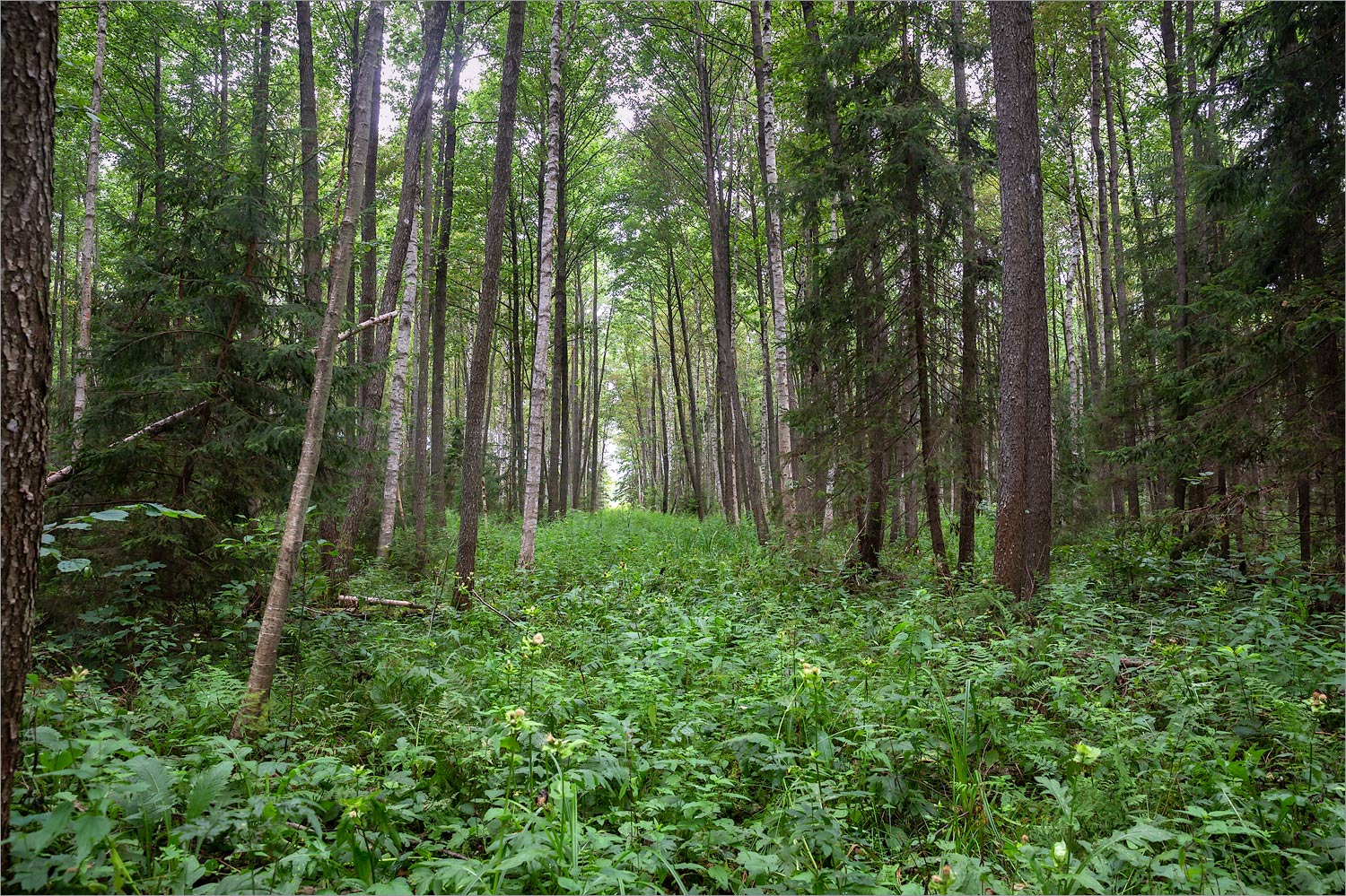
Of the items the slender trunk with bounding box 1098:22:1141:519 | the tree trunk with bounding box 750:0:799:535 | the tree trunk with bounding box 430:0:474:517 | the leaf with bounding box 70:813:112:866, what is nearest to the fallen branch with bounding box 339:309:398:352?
the leaf with bounding box 70:813:112:866

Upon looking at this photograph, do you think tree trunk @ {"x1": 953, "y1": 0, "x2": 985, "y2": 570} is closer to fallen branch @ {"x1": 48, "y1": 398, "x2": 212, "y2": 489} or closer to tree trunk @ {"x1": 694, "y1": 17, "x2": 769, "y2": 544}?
tree trunk @ {"x1": 694, "y1": 17, "x2": 769, "y2": 544}

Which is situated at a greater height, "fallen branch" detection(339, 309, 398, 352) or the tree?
the tree

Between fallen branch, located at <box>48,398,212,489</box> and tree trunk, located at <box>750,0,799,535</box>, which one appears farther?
tree trunk, located at <box>750,0,799,535</box>

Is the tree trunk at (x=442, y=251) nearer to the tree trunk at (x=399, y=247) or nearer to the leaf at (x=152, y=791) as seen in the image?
the tree trunk at (x=399, y=247)

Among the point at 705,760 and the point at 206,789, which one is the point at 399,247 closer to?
the point at 206,789

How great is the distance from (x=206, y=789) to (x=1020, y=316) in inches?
296

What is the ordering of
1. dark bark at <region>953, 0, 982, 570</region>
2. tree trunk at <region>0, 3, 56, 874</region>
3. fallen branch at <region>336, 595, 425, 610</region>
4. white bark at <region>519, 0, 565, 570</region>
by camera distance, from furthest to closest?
1. white bark at <region>519, 0, 565, 570</region>
2. dark bark at <region>953, 0, 982, 570</region>
3. fallen branch at <region>336, 595, 425, 610</region>
4. tree trunk at <region>0, 3, 56, 874</region>

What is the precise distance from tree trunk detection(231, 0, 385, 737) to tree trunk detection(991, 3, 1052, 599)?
6.20 metres

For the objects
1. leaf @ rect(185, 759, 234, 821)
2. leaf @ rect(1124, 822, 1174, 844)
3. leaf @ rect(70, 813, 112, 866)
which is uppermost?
leaf @ rect(70, 813, 112, 866)

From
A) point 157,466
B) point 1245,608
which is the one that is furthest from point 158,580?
point 1245,608

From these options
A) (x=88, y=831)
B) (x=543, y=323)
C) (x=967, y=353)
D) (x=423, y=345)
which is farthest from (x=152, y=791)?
(x=423, y=345)

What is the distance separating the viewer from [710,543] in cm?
1367

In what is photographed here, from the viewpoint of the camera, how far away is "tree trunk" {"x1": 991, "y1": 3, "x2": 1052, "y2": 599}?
6.62 m

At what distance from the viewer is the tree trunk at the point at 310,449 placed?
13.4 ft
